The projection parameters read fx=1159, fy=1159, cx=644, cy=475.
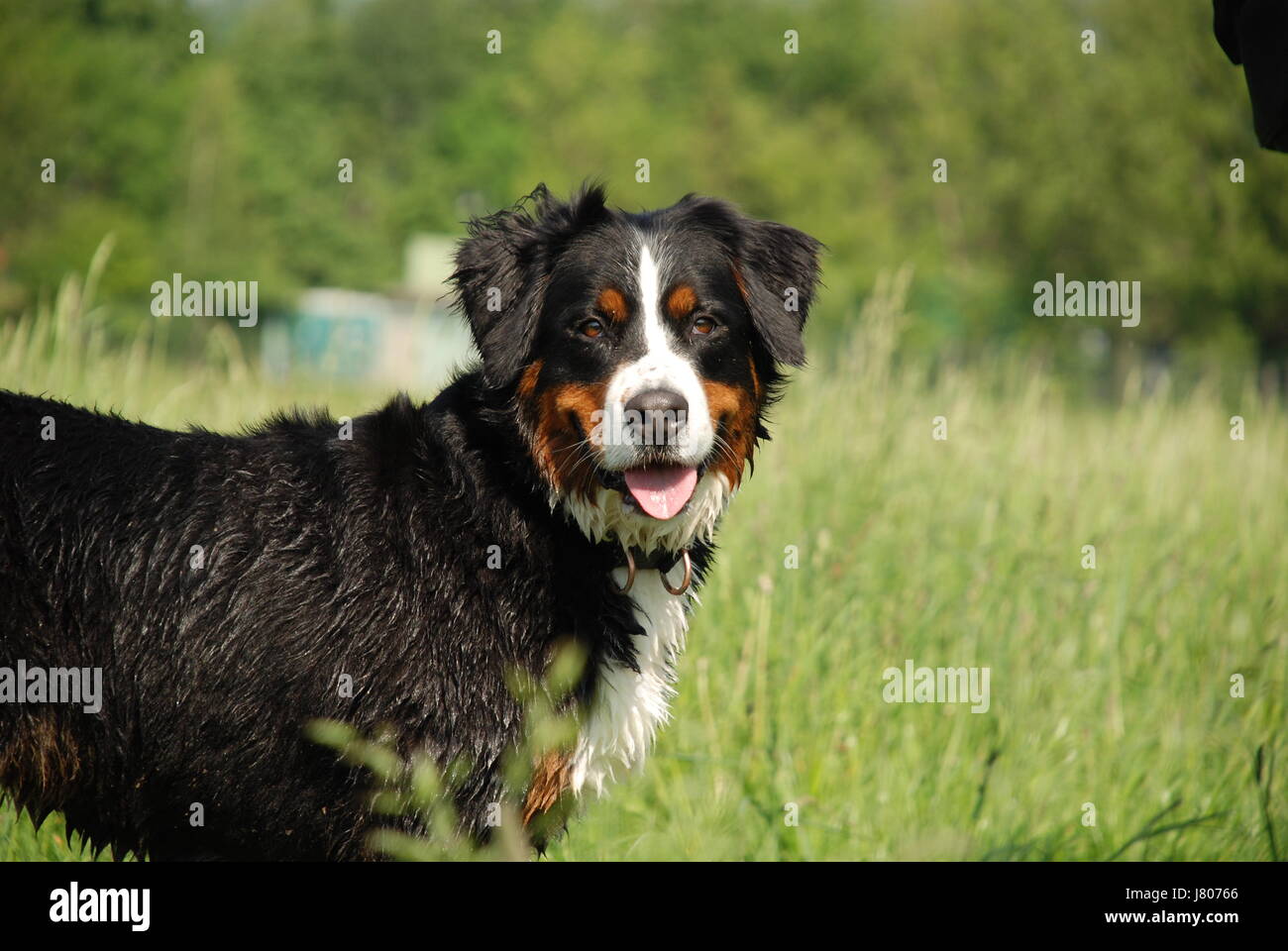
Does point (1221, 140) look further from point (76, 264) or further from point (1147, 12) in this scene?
point (76, 264)

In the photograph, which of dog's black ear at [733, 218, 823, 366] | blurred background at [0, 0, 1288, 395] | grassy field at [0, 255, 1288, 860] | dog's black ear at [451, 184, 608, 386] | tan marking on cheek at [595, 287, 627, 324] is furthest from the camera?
blurred background at [0, 0, 1288, 395]

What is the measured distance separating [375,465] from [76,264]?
31329 mm

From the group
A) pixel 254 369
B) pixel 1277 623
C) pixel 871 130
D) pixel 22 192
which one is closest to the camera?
pixel 1277 623

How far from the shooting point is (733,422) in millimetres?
3551

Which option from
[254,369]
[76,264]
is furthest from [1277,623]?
[76,264]

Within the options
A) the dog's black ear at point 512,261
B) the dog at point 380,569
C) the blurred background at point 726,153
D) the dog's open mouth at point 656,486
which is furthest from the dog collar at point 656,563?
the blurred background at point 726,153

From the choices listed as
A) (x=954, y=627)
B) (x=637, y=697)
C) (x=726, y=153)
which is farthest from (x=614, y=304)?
(x=726, y=153)

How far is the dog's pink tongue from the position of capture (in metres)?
3.36

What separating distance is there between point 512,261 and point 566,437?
0.67 m

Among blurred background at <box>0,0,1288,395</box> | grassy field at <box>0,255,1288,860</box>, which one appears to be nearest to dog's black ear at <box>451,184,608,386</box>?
grassy field at <box>0,255,1288,860</box>

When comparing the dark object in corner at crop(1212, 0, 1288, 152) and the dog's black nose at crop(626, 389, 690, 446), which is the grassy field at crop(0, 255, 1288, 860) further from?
the dark object in corner at crop(1212, 0, 1288, 152)

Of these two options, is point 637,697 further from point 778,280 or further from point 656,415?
point 778,280
